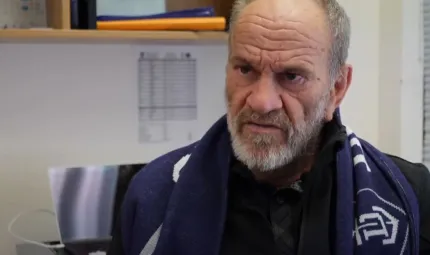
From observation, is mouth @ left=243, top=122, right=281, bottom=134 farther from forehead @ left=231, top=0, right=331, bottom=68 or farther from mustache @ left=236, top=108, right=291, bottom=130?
forehead @ left=231, top=0, right=331, bottom=68

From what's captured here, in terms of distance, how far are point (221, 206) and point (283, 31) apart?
13.6 inches

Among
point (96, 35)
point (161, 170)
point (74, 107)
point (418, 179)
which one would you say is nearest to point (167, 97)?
point (74, 107)

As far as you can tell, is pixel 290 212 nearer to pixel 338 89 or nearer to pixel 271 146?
pixel 271 146

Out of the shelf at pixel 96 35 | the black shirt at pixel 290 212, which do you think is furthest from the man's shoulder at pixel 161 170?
the shelf at pixel 96 35

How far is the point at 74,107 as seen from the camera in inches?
72.2

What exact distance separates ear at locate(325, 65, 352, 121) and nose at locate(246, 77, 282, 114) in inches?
5.6

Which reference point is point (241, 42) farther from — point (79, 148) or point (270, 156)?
point (79, 148)

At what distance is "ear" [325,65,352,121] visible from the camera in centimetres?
123

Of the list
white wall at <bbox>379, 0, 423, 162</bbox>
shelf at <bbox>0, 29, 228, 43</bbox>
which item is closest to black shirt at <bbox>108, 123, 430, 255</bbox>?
shelf at <bbox>0, 29, 228, 43</bbox>

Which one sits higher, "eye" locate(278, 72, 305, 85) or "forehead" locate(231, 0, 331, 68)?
"forehead" locate(231, 0, 331, 68)

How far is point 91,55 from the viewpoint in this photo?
72.5 inches

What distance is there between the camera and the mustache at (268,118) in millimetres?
1127

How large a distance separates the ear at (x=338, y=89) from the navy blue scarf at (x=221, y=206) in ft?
0.08

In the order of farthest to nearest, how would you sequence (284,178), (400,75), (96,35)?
(400,75)
(96,35)
(284,178)
